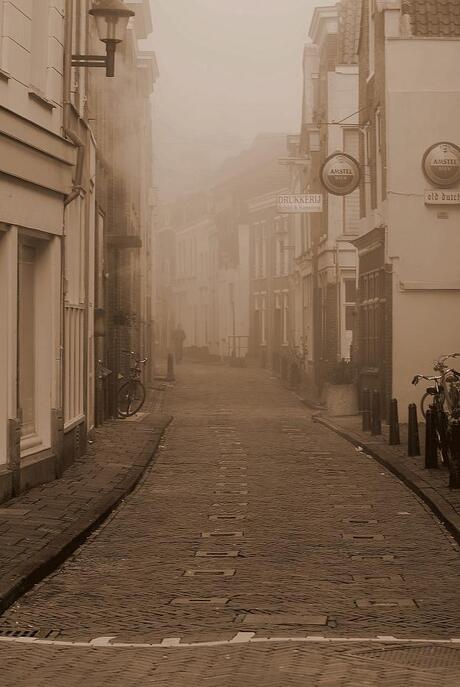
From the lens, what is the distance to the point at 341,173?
84.7ft

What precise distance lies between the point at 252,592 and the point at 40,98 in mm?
7123

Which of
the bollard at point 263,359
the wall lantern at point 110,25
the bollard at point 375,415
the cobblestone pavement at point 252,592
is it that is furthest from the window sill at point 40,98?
the bollard at point 263,359

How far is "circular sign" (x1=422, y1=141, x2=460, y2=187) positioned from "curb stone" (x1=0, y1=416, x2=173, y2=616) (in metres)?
10.9

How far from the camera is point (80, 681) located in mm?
5594

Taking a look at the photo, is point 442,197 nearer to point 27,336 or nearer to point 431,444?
point 431,444

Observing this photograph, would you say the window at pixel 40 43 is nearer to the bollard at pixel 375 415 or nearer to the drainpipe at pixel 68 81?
the drainpipe at pixel 68 81

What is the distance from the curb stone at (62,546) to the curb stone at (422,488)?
2857 mm

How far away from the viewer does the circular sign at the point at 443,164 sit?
76.2 ft

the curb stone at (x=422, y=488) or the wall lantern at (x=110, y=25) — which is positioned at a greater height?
the wall lantern at (x=110, y=25)

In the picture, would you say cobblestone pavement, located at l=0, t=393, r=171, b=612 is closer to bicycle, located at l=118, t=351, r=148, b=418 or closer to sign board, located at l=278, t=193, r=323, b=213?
bicycle, located at l=118, t=351, r=148, b=418

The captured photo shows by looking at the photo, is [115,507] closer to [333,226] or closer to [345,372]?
[345,372]

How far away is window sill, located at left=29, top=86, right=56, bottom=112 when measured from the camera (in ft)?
42.9

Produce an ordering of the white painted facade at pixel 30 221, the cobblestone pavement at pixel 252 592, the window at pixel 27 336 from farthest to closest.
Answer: the window at pixel 27 336, the white painted facade at pixel 30 221, the cobblestone pavement at pixel 252 592

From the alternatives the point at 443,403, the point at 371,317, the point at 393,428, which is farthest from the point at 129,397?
the point at 443,403
